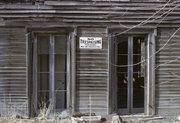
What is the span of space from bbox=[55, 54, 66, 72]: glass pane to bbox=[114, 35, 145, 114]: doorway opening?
165cm

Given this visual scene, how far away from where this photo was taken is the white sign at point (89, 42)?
26.3ft

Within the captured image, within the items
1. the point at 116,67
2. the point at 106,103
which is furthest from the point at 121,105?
the point at 116,67

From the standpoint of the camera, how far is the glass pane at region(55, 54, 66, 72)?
830 centimetres

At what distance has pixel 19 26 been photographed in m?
7.93

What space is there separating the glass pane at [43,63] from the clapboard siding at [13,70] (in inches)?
19.1

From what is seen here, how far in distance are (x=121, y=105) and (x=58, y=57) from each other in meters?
2.52

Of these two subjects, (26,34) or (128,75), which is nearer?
(26,34)

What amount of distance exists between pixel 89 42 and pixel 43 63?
1.57 metres

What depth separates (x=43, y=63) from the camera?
827 cm

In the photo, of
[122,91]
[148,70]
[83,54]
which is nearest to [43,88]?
[83,54]

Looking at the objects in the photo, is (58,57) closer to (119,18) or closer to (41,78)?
(41,78)

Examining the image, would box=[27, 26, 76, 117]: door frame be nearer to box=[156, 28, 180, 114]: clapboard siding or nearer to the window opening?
the window opening

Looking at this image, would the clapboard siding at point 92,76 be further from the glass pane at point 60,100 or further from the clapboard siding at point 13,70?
the clapboard siding at point 13,70

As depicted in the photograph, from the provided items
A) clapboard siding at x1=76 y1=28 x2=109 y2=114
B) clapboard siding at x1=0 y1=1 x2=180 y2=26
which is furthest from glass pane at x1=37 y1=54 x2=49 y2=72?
clapboard siding at x1=0 y1=1 x2=180 y2=26
